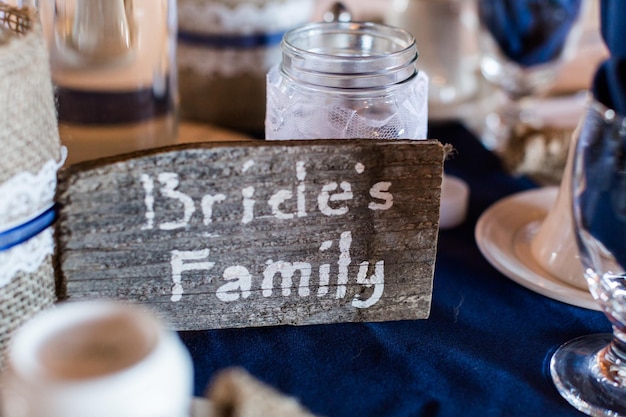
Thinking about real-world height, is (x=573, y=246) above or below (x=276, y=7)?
below

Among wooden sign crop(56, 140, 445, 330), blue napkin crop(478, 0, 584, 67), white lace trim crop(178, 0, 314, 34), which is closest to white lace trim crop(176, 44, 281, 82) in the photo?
white lace trim crop(178, 0, 314, 34)

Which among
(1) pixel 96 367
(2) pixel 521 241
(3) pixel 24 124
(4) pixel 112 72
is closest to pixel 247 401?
(1) pixel 96 367

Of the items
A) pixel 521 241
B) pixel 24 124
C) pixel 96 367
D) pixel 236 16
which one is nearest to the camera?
pixel 96 367

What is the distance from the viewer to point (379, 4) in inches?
41.6

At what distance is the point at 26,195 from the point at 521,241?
37cm

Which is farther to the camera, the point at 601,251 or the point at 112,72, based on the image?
the point at 112,72

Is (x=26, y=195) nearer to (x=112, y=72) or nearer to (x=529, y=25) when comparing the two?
(x=112, y=72)


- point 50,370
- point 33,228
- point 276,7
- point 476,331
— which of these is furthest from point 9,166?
point 276,7

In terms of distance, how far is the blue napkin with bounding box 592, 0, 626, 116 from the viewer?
1.32ft

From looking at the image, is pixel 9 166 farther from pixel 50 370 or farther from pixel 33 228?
pixel 50 370

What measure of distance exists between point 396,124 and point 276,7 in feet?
0.98

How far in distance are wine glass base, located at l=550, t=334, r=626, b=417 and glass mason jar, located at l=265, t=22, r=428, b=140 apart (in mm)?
169

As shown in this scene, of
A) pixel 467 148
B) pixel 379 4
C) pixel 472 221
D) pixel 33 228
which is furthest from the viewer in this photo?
pixel 379 4

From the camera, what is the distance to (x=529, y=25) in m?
0.72
